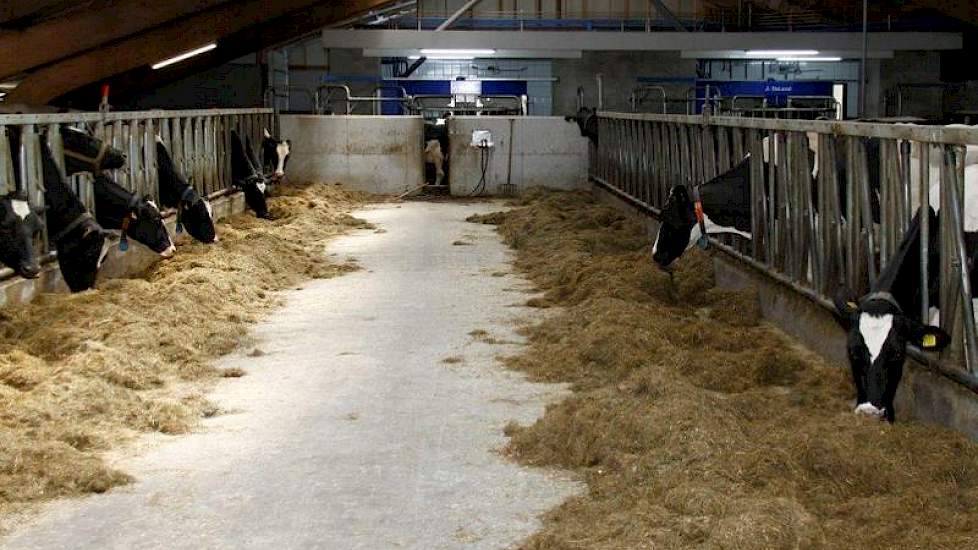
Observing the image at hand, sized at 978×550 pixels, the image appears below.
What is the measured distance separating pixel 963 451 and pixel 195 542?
10.3 ft

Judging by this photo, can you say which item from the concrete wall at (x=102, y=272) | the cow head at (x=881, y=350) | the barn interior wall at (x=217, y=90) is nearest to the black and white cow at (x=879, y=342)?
the cow head at (x=881, y=350)

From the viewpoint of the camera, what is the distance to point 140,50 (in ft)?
68.1

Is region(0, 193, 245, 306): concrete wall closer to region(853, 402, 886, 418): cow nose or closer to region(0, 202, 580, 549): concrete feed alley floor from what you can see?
region(0, 202, 580, 549): concrete feed alley floor

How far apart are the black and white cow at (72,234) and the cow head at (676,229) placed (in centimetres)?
430

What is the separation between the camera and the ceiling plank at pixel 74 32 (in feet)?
55.3

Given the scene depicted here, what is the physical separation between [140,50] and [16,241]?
13.3 metres

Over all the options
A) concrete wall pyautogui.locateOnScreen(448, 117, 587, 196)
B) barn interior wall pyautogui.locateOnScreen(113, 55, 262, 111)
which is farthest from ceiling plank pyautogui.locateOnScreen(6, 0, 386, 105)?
barn interior wall pyautogui.locateOnScreen(113, 55, 262, 111)

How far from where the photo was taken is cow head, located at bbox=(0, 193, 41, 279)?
8211 millimetres

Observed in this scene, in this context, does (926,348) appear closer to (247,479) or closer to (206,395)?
(247,479)

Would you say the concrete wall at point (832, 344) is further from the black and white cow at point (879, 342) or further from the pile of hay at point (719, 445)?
the black and white cow at point (879, 342)

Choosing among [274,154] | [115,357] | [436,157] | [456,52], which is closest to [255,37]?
[456,52]

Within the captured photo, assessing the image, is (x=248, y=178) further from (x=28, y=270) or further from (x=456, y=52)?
(x=456, y=52)

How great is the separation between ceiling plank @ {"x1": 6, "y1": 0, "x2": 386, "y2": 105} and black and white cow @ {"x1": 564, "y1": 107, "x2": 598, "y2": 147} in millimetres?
6060

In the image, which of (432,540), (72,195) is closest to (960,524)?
(432,540)
